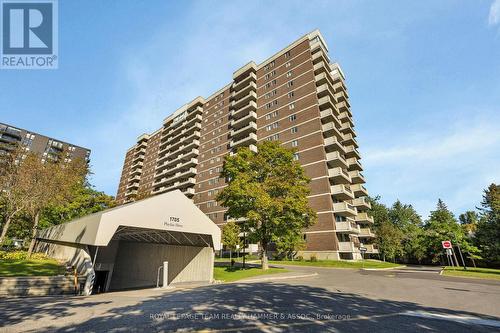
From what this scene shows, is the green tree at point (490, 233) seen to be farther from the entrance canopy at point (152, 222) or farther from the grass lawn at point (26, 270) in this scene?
the grass lawn at point (26, 270)

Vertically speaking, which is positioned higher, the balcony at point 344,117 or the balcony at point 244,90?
the balcony at point 244,90

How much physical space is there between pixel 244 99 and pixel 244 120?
615 centimetres

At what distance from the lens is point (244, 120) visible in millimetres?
56312

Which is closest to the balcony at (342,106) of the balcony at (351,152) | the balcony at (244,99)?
the balcony at (351,152)

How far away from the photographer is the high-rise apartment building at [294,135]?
130 feet

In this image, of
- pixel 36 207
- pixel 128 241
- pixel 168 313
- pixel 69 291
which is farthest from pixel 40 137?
pixel 168 313

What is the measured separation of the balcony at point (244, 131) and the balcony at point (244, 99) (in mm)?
7074

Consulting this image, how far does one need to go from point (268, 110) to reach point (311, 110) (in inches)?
461

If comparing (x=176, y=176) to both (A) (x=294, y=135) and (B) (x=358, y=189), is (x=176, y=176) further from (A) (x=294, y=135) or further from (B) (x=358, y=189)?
(B) (x=358, y=189)

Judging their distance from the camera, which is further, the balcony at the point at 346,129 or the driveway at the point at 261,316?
the balcony at the point at 346,129

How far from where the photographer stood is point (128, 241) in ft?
73.5

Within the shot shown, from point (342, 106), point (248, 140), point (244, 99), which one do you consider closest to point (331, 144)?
point (342, 106)

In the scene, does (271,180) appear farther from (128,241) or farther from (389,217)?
(389,217)

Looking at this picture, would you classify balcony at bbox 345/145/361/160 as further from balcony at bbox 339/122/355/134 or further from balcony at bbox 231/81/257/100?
balcony at bbox 231/81/257/100
